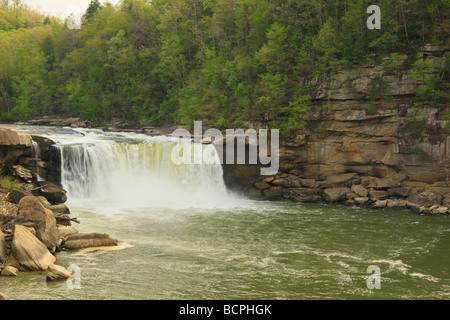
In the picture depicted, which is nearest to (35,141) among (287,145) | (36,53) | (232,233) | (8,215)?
(8,215)

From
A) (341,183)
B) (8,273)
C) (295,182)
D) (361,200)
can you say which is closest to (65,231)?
(8,273)

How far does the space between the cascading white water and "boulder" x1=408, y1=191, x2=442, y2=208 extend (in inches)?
390

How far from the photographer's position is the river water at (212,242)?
11875 mm

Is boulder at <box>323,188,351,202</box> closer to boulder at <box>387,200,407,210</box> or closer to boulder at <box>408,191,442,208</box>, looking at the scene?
boulder at <box>387,200,407,210</box>

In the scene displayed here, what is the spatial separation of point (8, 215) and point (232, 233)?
27.7 feet

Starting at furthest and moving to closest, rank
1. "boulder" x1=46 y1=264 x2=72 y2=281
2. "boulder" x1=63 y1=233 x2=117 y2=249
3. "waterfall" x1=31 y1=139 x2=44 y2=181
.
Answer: "waterfall" x1=31 y1=139 x2=44 y2=181 < "boulder" x1=63 y1=233 x2=117 y2=249 < "boulder" x1=46 y1=264 x2=72 y2=281

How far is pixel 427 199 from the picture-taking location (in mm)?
22219

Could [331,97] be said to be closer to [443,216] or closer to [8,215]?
[443,216]

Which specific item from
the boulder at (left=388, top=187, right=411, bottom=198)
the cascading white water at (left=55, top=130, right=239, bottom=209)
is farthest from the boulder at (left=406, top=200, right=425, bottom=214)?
the cascading white water at (left=55, top=130, right=239, bottom=209)

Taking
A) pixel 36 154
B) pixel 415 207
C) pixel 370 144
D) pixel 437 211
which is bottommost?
pixel 437 211

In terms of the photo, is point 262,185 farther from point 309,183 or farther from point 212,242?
point 212,242

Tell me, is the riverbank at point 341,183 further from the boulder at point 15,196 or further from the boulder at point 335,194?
the boulder at point 15,196

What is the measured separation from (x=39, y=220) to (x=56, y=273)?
2984 millimetres

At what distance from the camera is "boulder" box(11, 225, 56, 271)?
12.6 meters
